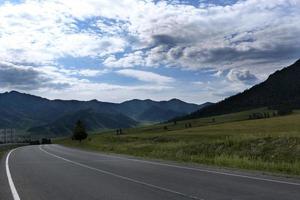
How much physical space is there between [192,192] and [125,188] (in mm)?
2287

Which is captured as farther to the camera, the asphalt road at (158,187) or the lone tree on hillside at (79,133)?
the lone tree on hillside at (79,133)

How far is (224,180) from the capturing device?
16078mm

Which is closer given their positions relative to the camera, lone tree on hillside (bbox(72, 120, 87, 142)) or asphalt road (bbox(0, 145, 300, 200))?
asphalt road (bbox(0, 145, 300, 200))

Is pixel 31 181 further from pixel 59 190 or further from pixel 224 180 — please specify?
pixel 224 180

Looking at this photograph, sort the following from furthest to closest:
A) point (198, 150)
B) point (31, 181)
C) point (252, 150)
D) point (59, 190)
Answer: point (198, 150) < point (252, 150) < point (31, 181) < point (59, 190)

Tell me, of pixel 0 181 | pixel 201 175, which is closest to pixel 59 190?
pixel 0 181

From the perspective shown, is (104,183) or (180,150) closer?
(104,183)

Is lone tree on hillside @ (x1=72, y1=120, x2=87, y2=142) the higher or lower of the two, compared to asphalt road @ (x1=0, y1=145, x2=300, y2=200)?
higher

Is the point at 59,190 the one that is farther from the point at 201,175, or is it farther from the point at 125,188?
the point at 201,175

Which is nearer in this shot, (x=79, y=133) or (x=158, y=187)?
(x=158, y=187)

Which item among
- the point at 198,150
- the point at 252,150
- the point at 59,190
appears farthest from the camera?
the point at 198,150

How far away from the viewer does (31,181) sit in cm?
1739

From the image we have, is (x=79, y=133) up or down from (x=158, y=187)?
up

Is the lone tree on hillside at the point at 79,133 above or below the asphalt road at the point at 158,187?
above
